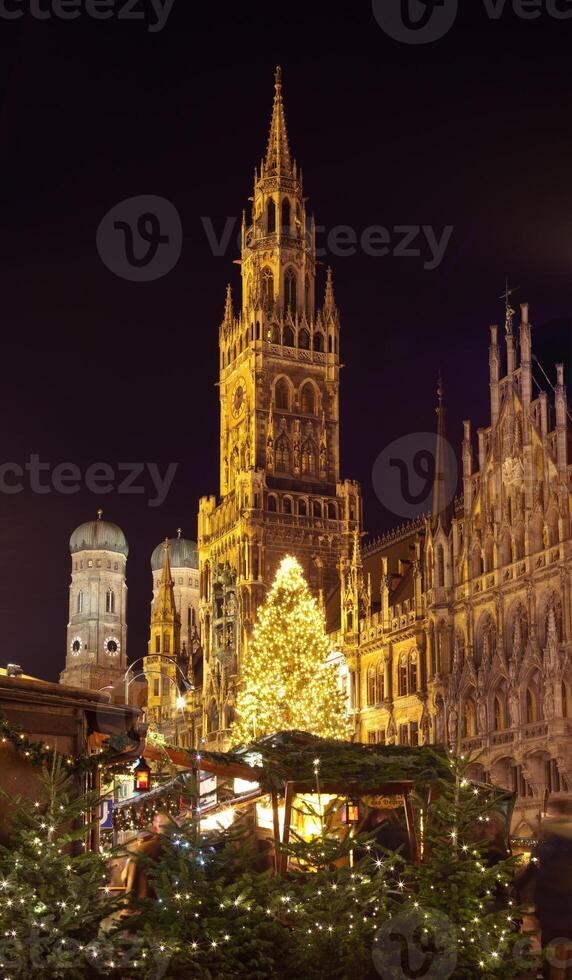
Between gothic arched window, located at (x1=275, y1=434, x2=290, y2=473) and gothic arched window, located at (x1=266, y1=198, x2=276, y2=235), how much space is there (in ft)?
50.7

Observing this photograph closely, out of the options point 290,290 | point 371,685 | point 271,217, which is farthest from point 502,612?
point 271,217

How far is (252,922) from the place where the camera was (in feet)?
50.5

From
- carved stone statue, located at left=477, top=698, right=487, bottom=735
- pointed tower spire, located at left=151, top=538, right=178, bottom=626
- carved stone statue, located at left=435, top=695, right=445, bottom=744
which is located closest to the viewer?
carved stone statue, located at left=477, top=698, right=487, bottom=735

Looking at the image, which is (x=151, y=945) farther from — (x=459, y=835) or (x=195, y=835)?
(x=459, y=835)

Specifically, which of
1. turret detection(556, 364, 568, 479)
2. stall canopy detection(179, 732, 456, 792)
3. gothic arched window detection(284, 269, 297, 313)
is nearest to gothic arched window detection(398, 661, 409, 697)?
turret detection(556, 364, 568, 479)

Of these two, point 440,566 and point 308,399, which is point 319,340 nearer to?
point 308,399

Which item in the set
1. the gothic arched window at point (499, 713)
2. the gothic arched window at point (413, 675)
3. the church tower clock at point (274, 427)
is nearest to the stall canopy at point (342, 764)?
the gothic arched window at point (499, 713)

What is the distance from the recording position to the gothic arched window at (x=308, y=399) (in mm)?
86188

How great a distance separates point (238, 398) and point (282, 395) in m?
3.01

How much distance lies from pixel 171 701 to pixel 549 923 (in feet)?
276

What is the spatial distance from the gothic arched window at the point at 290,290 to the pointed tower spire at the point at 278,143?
7.11 m

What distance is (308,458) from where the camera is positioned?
279 ft

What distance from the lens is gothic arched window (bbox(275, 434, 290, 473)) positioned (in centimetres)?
8373

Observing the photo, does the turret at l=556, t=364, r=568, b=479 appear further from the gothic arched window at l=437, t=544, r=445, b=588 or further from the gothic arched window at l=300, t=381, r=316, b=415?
the gothic arched window at l=300, t=381, r=316, b=415
